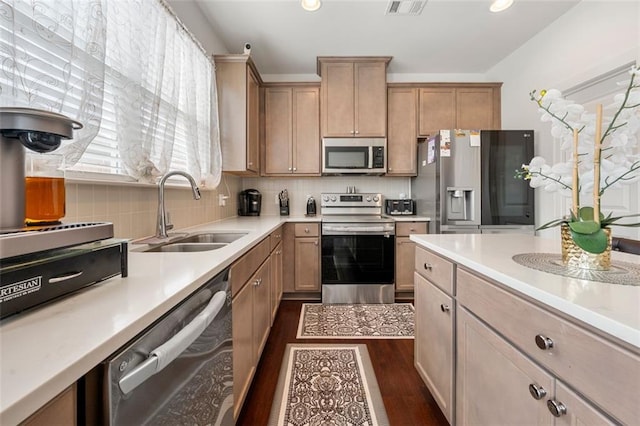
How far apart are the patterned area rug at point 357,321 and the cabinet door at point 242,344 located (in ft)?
2.80

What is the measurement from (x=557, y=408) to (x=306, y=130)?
3.12m

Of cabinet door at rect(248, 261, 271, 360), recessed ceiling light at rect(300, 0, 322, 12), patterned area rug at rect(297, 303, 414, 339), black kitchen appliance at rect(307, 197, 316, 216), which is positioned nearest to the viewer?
cabinet door at rect(248, 261, 271, 360)

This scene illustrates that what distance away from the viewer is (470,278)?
1.10 m

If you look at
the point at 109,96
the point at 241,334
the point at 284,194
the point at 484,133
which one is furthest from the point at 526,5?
the point at 241,334

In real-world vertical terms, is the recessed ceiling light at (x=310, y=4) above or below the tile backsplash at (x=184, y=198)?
above

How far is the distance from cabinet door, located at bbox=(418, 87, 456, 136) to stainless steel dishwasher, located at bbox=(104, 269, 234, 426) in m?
2.99

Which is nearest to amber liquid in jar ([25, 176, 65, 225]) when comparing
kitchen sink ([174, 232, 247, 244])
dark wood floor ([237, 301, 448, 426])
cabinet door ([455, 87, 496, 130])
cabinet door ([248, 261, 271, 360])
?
cabinet door ([248, 261, 271, 360])

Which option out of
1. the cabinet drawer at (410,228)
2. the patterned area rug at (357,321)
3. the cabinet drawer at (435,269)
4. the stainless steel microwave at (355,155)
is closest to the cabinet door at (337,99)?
the stainless steel microwave at (355,155)

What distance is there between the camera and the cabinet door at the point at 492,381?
30.8 inches

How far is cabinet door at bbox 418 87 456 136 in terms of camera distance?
131 inches

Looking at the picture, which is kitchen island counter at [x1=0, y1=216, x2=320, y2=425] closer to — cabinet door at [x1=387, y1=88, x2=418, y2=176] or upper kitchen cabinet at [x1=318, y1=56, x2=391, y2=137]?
upper kitchen cabinet at [x1=318, y1=56, x2=391, y2=137]

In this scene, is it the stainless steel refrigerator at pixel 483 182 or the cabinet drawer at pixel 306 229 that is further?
the cabinet drawer at pixel 306 229

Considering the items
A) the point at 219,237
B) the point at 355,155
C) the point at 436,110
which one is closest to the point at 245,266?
the point at 219,237

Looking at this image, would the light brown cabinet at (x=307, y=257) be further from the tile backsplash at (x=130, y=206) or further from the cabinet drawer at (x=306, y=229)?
the tile backsplash at (x=130, y=206)
